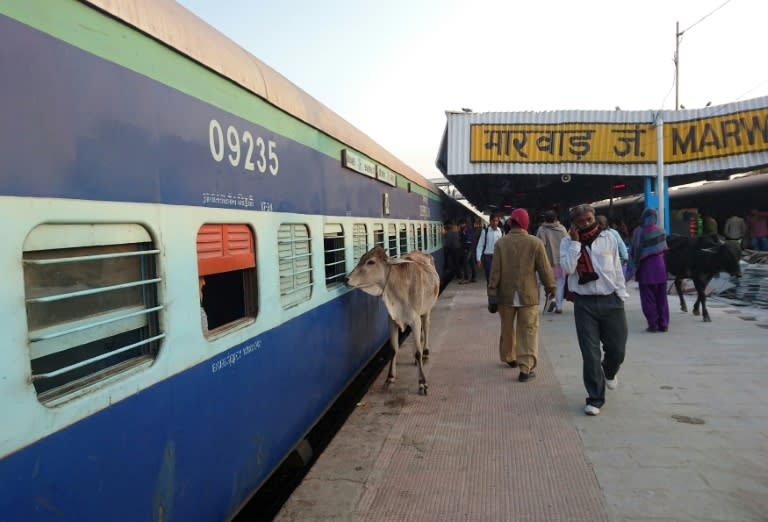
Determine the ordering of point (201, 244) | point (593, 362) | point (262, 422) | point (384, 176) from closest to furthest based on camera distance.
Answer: point (201, 244) < point (262, 422) < point (593, 362) < point (384, 176)

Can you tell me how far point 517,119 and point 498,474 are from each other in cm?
1133

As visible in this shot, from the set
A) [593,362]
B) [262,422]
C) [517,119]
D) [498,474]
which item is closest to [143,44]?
[262,422]

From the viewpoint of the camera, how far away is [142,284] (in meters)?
2.27

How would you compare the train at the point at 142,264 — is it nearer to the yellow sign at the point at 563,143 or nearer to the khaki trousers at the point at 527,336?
the khaki trousers at the point at 527,336

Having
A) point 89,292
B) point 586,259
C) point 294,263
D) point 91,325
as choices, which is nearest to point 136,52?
point 89,292

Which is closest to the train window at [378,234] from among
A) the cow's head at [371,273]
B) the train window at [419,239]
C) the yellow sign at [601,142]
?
the cow's head at [371,273]

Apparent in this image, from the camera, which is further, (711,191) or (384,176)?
(711,191)

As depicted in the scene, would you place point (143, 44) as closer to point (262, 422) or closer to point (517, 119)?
point (262, 422)

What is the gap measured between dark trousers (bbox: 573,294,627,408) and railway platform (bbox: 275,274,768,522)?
0.28 meters

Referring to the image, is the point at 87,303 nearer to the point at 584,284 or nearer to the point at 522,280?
the point at 584,284

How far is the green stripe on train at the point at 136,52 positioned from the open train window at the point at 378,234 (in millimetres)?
3031

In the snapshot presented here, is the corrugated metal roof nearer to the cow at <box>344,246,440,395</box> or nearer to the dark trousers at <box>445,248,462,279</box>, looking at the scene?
the dark trousers at <box>445,248,462,279</box>

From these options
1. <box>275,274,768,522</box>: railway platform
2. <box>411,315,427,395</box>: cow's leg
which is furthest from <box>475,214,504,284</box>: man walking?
<box>411,315,427,395</box>: cow's leg

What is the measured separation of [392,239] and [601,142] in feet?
27.2
